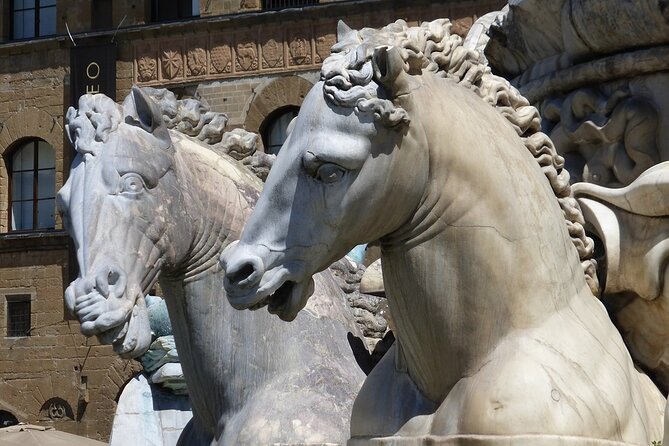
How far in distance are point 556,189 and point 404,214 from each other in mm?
440

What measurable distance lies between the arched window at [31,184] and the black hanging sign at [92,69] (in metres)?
1.22

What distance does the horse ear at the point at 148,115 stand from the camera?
4.06 m

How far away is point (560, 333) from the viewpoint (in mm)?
2564

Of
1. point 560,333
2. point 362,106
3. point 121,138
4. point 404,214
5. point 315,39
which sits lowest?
point 560,333

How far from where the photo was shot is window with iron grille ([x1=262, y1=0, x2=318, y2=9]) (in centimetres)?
2428

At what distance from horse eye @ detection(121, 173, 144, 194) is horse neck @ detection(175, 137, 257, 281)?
11cm

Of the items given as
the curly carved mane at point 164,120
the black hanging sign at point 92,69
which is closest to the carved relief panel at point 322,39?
the black hanging sign at point 92,69

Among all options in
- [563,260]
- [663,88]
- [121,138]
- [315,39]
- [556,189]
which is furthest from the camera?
[315,39]

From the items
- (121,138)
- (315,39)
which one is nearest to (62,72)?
(315,39)

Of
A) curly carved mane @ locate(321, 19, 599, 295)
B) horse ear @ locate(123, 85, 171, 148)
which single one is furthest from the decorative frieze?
curly carved mane @ locate(321, 19, 599, 295)

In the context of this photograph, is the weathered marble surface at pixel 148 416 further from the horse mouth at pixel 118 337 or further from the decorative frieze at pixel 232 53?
the decorative frieze at pixel 232 53

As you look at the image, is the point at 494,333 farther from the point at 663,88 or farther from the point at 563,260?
the point at 663,88

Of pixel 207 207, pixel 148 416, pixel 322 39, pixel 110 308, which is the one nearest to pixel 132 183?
pixel 207 207

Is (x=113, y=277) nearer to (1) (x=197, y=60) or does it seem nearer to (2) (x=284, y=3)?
(2) (x=284, y=3)
